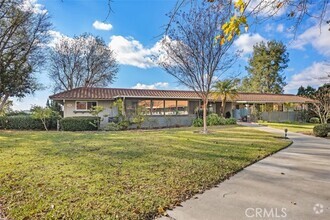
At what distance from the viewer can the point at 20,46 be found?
20.4m

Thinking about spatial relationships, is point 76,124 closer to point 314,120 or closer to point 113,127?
point 113,127

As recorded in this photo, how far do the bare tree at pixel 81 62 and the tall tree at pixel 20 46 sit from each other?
850 cm

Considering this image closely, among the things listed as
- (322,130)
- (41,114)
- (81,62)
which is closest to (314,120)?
(322,130)

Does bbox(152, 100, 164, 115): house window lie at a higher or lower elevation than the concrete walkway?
higher

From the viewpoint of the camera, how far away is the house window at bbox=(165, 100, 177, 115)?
75.9 ft

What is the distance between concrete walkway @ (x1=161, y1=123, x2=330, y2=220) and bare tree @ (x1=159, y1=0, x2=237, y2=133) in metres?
9.52

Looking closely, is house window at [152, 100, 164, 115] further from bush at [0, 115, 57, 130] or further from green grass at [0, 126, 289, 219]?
green grass at [0, 126, 289, 219]

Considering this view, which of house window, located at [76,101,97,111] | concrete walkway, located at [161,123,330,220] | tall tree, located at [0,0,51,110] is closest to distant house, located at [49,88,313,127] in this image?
house window, located at [76,101,97,111]

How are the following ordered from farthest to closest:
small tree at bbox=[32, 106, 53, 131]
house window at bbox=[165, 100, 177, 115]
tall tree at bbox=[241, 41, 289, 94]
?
tall tree at bbox=[241, 41, 289, 94], house window at bbox=[165, 100, 177, 115], small tree at bbox=[32, 106, 53, 131]

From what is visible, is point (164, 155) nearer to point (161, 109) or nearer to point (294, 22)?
point (294, 22)

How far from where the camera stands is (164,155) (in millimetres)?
7449

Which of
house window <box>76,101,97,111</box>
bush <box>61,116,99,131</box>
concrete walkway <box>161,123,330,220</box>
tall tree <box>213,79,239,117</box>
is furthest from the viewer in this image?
tall tree <box>213,79,239,117</box>

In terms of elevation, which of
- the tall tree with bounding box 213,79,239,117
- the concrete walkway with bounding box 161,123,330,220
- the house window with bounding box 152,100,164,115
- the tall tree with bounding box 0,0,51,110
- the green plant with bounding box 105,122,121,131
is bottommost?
the concrete walkway with bounding box 161,123,330,220

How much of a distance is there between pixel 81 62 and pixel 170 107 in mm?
16186
